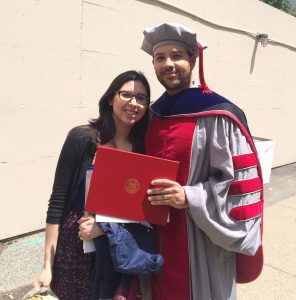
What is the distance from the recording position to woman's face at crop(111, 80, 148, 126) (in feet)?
6.03

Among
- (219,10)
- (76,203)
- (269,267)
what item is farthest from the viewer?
(219,10)

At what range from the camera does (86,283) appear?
6.03 ft

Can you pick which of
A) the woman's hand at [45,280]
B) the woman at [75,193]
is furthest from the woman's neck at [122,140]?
the woman's hand at [45,280]

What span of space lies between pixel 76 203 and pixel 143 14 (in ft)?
10.8

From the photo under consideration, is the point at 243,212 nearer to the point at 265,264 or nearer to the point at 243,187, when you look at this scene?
the point at 243,187

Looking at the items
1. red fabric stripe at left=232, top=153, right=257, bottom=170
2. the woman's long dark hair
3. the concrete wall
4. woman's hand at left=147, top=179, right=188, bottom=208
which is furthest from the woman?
the concrete wall

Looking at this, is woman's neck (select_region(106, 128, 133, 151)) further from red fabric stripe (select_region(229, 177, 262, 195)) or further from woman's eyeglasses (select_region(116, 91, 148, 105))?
red fabric stripe (select_region(229, 177, 262, 195))

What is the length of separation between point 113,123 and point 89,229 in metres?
0.53

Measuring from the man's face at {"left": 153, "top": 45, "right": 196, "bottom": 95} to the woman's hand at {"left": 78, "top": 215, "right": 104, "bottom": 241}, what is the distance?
69 centimetres

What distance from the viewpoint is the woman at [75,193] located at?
1.83 metres

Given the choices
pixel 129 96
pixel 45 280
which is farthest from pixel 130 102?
pixel 45 280

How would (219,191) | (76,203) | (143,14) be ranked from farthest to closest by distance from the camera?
1. (143,14)
2. (76,203)
3. (219,191)

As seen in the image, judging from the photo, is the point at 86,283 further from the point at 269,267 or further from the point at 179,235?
the point at 269,267

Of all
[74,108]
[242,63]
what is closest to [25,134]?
[74,108]
